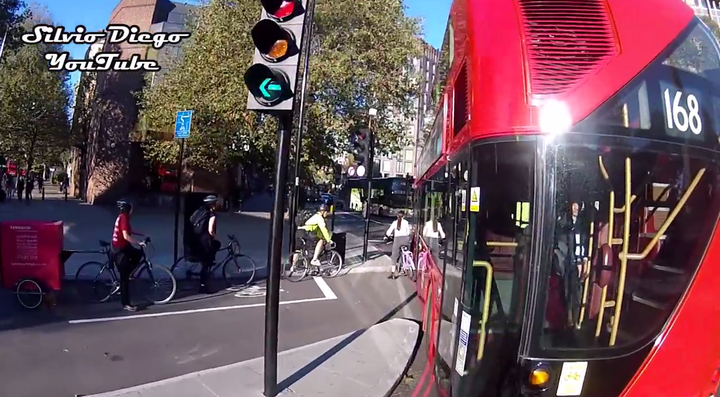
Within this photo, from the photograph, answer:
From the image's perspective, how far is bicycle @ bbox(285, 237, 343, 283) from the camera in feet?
40.3

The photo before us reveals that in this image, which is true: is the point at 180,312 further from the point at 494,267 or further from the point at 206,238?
the point at 494,267

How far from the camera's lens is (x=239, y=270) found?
37.7 ft

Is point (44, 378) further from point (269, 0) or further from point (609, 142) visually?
point (609, 142)

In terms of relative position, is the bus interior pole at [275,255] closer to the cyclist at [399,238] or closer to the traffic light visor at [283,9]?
the traffic light visor at [283,9]

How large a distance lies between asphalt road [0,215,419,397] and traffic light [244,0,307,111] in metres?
3.03

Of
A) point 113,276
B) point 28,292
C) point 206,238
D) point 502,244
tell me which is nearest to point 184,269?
point 206,238

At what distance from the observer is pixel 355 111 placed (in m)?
19.5

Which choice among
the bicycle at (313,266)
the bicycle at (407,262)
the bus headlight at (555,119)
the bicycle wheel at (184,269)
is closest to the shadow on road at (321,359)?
the bus headlight at (555,119)

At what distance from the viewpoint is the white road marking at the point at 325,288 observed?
10530 mm

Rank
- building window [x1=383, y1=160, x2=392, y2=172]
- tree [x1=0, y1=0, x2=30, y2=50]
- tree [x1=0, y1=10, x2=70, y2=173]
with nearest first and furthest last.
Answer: tree [x1=0, y1=0, x2=30, y2=50]
tree [x1=0, y1=10, x2=70, y2=173]
building window [x1=383, y1=160, x2=392, y2=172]

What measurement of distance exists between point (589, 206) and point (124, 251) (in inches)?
273

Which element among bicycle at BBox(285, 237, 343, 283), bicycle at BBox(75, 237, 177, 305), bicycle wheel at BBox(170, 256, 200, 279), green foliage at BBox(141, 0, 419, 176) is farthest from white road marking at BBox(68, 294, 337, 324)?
green foliage at BBox(141, 0, 419, 176)

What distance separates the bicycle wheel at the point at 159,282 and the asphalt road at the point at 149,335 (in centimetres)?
35

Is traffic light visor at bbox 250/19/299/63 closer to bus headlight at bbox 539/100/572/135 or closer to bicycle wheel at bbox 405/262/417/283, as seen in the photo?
bus headlight at bbox 539/100/572/135
